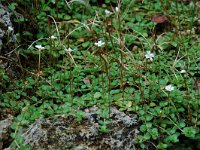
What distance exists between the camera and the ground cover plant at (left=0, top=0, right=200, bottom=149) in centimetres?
332

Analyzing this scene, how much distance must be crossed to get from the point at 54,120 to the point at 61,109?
14cm

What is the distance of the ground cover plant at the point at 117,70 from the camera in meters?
3.32

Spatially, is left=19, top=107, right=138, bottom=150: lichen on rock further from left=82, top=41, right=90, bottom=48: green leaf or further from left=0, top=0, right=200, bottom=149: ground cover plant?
left=82, top=41, right=90, bottom=48: green leaf

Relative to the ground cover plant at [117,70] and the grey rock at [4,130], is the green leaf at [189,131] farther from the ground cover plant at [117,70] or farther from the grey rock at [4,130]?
the grey rock at [4,130]

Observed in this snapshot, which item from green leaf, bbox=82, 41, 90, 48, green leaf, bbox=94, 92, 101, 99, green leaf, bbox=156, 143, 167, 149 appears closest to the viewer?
green leaf, bbox=156, 143, 167, 149

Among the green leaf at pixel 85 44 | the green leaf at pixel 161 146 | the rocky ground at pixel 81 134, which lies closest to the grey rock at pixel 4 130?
the rocky ground at pixel 81 134

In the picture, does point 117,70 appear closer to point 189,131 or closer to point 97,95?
point 97,95

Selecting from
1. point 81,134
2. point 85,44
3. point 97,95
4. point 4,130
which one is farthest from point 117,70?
point 4,130

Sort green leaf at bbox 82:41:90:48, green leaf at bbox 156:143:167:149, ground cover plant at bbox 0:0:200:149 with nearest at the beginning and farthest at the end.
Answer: green leaf at bbox 156:143:167:149 < ground cover plant at bbox 0:0:200:149 < green leaf at bbox 82:41:90:48

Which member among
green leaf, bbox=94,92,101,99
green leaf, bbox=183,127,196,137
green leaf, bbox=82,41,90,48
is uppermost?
green leaf, bbox=82,41,90,48

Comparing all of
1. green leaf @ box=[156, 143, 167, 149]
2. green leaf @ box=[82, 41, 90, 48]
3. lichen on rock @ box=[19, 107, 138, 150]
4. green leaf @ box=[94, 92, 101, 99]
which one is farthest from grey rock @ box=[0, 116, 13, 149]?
green leaf @ box=[82, 41, 90, 48]

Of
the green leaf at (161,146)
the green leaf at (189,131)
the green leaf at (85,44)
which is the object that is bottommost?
the green leaf at (161,146)

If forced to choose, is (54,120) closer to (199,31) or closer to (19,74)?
(19,74)

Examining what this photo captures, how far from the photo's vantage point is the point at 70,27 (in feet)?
15.0
